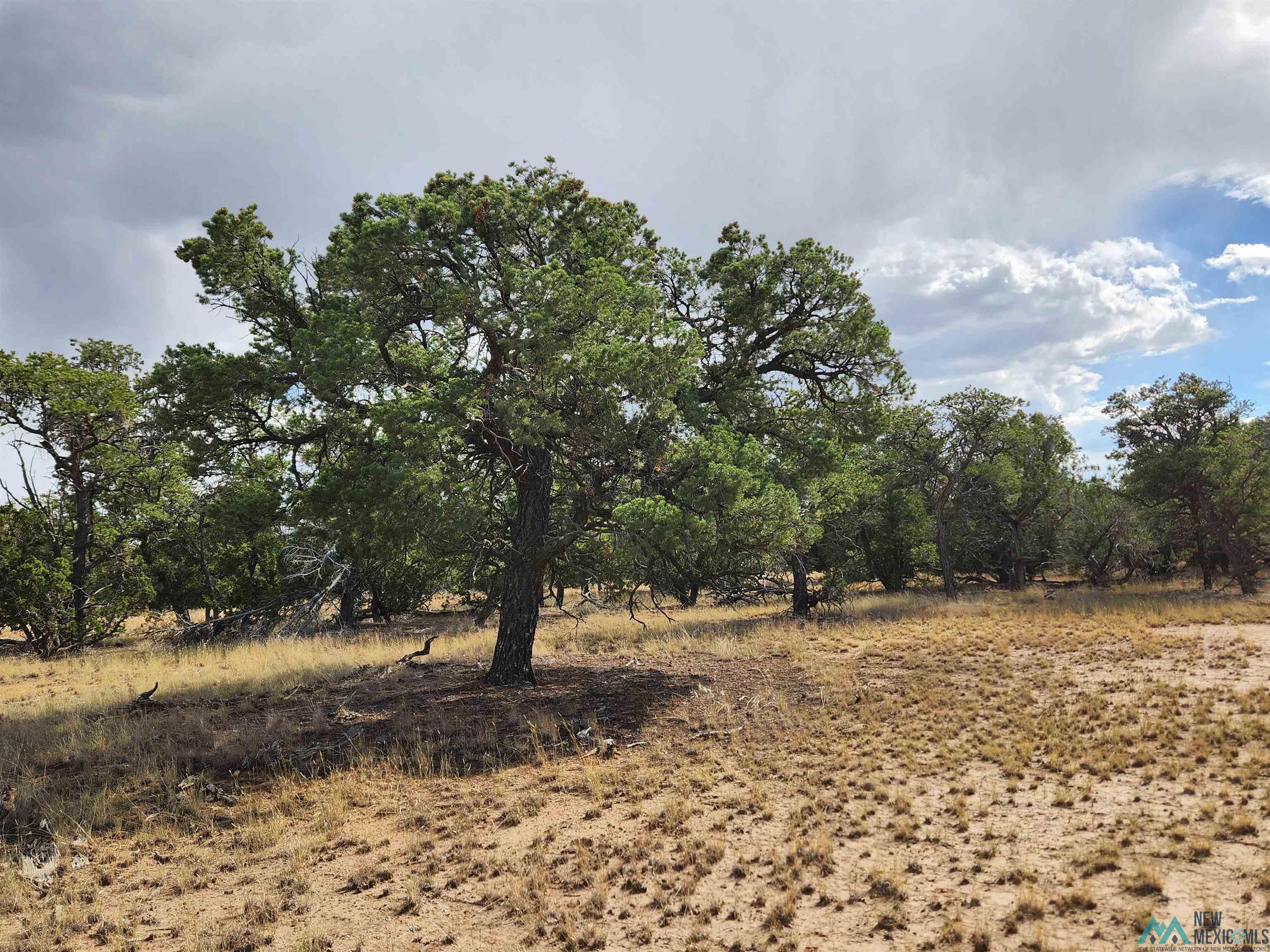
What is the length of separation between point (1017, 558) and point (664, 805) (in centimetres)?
3087

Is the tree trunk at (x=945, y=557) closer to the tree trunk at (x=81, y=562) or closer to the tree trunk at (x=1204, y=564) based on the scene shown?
the tree trunk at (x=1204, y=564)

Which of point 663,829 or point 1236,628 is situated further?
point 1236,628

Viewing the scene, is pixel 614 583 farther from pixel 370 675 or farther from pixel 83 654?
pixel 83 654

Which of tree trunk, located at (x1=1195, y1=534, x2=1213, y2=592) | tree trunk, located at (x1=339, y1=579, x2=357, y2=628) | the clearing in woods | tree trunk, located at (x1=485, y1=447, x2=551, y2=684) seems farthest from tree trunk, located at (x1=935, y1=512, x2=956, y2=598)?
tree trunk, located at (x1=339, y1=579, x2=357, y2=628)

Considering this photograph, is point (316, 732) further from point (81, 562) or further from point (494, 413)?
point (81, 562)

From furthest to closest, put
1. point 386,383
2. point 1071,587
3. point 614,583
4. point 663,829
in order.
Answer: point 1071,587
point 614,583
point 386,383
point 663,829

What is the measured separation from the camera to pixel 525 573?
40.6 ft

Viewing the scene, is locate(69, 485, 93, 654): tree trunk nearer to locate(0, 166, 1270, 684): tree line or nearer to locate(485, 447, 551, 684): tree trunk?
locate(0, 166, 1270, 684): tree line

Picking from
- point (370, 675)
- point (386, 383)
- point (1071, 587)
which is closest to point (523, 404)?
point (386, 383)

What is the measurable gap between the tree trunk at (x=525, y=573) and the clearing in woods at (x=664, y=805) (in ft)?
2.98

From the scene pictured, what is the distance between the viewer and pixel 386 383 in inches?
422

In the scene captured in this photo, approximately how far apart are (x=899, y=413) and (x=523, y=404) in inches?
369

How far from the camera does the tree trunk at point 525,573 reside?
12258 millimetres

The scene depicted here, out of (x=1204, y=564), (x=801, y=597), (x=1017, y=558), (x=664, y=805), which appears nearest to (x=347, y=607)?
(x=801, y=597)
